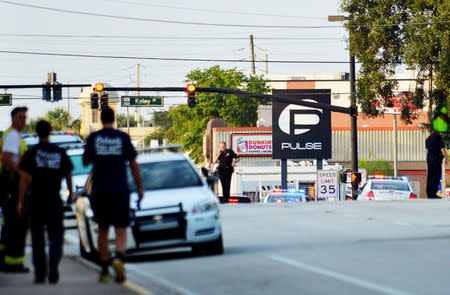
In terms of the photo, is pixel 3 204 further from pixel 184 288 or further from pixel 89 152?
pixel 184 288

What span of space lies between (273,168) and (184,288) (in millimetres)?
56447

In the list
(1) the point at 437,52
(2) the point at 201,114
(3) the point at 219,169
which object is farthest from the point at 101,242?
(2) the point at 201,114

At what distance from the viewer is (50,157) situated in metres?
9.36

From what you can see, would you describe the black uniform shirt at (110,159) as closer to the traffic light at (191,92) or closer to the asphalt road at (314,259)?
the asphalt road at (314,259)

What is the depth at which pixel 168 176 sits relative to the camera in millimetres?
12883

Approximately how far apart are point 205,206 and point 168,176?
1.02 meters

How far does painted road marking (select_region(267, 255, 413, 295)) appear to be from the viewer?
359 inches

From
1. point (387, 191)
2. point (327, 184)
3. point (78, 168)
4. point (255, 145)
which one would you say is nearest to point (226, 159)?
point (78, 168)

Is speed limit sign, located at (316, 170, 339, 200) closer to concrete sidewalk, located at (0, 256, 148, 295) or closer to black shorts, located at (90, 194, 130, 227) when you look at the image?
concrete sidewalk, located at (0, 256, 148, 295)

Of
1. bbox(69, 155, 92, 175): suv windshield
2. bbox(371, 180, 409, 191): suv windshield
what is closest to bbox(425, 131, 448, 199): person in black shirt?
bbox(69, 155, 92, 175): suv windshield

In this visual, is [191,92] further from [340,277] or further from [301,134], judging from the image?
[340,277]

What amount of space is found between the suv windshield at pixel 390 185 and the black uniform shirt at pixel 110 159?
23862 mm

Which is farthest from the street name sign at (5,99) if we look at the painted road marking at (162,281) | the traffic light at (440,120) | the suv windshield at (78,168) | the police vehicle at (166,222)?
the painted road marking at (162,281)

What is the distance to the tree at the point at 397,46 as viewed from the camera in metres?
40.9
